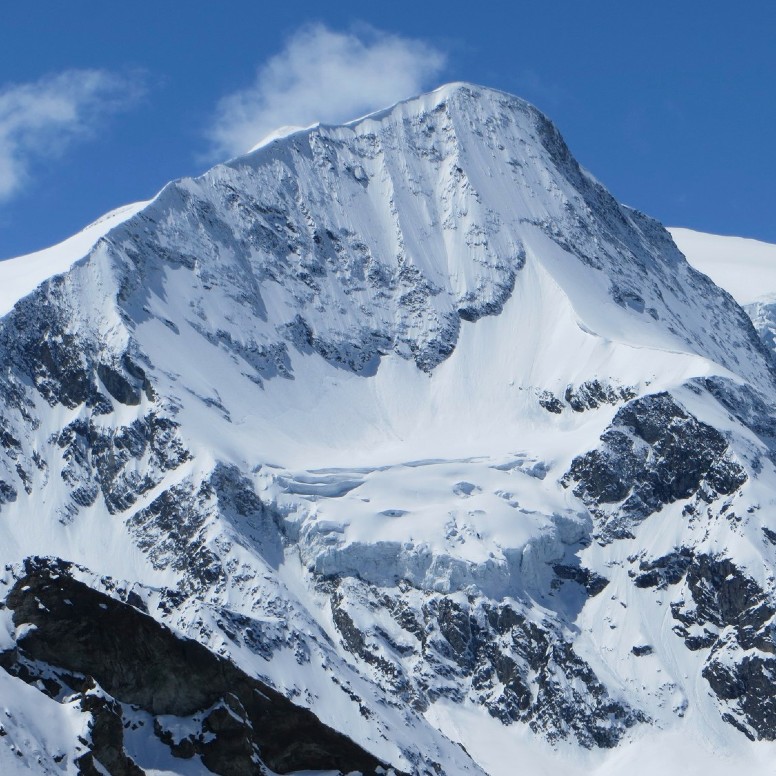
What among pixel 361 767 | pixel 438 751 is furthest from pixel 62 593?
pixel 438 751

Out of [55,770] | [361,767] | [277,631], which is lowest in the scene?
[55,770]

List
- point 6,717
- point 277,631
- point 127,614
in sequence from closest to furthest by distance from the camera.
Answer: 1. point 6,717
2. point 127,614
3. point 277,631

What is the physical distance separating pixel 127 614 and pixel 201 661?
4.61m

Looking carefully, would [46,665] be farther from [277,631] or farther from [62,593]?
[277,631]

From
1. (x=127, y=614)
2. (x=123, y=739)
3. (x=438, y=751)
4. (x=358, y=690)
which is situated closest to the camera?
(x=123, y=739)

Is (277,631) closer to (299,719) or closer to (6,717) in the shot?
(299,719)

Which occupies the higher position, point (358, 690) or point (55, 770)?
point (358, 690)

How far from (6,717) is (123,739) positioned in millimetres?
10731

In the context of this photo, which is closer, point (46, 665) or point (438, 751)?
point (46, 665)

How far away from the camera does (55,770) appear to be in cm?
7869

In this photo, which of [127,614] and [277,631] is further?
[277,631]

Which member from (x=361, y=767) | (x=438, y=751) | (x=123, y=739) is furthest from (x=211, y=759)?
(x=438, y=751)

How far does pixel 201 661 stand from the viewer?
95375mm

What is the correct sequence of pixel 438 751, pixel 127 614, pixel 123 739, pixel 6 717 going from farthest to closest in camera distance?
pixel 438 751
pixel 127 614
pixel 123 739
pixel 6 717
